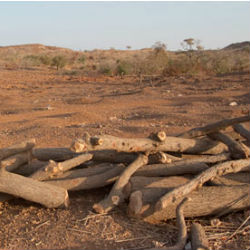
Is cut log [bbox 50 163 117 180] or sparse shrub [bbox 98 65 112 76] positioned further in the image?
sparse shrub [bbox 98 65 112 76]

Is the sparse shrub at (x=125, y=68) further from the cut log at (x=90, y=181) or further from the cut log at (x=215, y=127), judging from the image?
the cut log at (x=90, y=181)

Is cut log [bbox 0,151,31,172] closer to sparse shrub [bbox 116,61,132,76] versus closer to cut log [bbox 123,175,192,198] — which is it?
cut log [bbox 123,175,192,198]

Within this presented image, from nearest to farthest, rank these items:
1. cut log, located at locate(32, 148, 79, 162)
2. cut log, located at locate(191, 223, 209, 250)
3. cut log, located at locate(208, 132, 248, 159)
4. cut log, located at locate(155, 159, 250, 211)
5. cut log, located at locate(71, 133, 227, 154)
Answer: cut log, located at locate(191, 223, 209, 250) → cut log, located at locate(71, 133, 227, 154) → cut log, located at locate(155, 159, 250, 211) → cut log, located at locate(208, 132, 248, 159) → cut log, located at locate(32, 148, 79, 162)

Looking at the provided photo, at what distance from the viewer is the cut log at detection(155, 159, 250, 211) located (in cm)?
316

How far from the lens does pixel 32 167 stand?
397 centimetres

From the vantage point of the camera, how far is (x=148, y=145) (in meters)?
3.63

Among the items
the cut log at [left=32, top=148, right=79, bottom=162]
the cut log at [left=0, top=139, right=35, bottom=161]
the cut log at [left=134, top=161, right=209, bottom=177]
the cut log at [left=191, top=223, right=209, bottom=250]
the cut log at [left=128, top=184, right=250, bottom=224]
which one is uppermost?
the cut log at [left=0, top=139, right=35, bottom=161]

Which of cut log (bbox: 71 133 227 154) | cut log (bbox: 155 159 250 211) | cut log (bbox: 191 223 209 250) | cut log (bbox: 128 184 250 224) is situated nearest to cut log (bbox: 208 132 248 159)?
cut log (bbox: 155 159 250 211)

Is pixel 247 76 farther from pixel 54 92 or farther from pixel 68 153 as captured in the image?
pixel 68 153

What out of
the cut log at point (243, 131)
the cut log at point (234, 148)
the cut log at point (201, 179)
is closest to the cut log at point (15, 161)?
the cut log at point (201, 179)

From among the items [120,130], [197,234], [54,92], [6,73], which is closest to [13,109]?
[54,92]

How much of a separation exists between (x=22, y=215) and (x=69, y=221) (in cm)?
51

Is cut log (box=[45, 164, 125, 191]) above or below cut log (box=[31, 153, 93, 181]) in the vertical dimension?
below

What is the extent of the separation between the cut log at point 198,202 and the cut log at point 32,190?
0.73 metres
